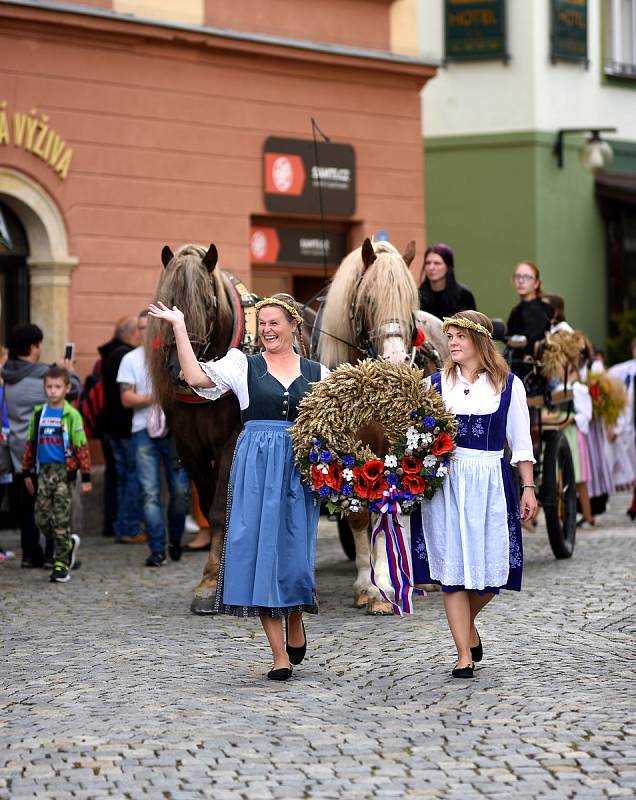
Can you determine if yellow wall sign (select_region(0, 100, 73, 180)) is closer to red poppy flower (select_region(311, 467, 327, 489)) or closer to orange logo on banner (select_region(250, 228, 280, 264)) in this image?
orange logo on banner (select_region(250, 228, 280, 264))

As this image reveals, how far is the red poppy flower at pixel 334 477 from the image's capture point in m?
7.86

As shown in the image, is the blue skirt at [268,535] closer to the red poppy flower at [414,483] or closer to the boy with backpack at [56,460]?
the red poppy flower at [414,483]

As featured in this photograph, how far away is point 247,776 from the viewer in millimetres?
5918

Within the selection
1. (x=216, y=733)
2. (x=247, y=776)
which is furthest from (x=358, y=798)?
(x=216, y=733)

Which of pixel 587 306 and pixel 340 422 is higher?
pixel 587 306

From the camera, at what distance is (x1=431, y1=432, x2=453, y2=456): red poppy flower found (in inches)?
310

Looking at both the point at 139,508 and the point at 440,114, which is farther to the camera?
the point at 440,114

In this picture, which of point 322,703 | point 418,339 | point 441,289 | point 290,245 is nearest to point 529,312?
point 441,289

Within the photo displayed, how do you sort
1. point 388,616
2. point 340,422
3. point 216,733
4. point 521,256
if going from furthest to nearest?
point 521,256, point 388,616, point 340,422, point 216,733

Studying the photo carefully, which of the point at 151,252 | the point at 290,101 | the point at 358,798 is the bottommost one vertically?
the point at 358,798

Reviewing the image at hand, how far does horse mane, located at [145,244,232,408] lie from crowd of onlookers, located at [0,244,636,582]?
5.68 ft

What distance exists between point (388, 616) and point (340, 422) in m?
2.28

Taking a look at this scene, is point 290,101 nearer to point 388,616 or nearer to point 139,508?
point 139,508

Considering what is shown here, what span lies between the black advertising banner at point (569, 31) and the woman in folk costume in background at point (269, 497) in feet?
59.0
